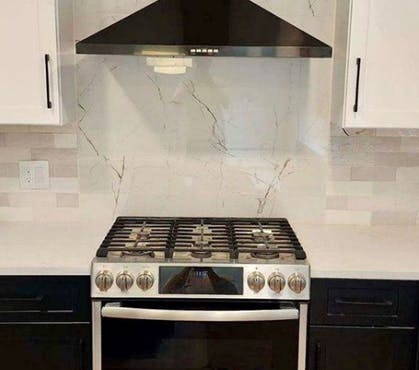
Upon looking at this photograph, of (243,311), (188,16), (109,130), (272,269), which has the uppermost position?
(188,16)

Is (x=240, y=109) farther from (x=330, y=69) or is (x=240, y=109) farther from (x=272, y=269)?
(x=272, y=269)

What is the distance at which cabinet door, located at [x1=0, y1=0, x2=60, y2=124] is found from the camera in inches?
79.0

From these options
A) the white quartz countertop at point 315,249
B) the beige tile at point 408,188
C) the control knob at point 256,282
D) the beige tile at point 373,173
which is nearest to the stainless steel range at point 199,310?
the control knob at point 256,282

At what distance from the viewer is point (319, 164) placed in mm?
2451

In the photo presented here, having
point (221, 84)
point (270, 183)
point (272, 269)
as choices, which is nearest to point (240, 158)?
point (270, 183)

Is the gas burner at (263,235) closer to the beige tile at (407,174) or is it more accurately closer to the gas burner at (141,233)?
the gas burner at (141,233)

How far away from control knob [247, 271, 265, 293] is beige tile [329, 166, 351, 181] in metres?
0.78

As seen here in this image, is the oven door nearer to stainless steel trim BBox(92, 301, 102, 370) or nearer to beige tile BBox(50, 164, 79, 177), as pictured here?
stainless steel trim BBox(92, 301, 102, 370)

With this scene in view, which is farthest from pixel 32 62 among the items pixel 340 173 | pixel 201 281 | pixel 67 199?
pixel 340 173

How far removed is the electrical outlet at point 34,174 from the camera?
7.98ft

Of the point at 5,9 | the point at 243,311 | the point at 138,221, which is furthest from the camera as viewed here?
the point at 138,221

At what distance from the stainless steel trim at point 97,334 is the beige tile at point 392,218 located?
1.30 m

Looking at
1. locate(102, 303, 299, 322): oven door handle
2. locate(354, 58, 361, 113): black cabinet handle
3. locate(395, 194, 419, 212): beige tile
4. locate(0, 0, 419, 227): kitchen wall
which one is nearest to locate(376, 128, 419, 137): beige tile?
locate(0, 0, 419, 227): kitchen wall

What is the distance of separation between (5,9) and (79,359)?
129cm
